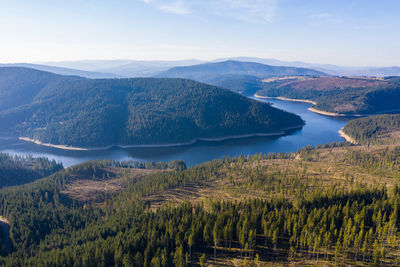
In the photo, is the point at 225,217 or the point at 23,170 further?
the point at 23,170

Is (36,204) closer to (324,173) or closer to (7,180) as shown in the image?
(7,180)

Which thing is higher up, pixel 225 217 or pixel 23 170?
pixel 225 217

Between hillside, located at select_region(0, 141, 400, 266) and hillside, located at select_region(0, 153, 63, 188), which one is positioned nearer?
hillside, located at select_region(0, 141, 400, 266)

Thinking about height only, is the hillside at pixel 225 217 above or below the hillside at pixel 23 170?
above

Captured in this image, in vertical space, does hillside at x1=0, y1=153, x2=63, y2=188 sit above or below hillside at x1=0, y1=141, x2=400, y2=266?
below

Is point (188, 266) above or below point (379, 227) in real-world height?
below

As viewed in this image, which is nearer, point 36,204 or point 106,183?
point 36,204

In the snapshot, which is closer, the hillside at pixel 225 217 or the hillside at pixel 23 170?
the hillside at pixel 225 217

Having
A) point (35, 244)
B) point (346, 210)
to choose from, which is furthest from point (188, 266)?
point (35, 244)
